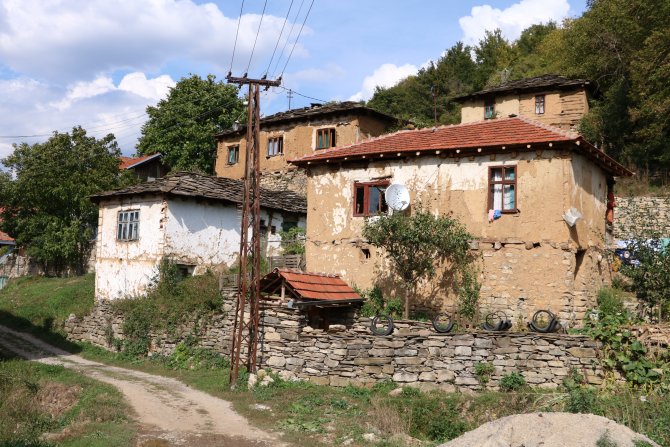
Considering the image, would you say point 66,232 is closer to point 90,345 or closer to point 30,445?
point 90,345

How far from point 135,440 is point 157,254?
12554 millimetres

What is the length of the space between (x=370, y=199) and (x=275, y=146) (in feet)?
49.8

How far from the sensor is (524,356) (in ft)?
49.0

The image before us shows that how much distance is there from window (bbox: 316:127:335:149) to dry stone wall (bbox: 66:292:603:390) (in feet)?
50.6

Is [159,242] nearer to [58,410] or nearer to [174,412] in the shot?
[58,410]

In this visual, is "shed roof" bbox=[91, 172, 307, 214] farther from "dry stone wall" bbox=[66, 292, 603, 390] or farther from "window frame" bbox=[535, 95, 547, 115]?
"window frame" bbox=[535, 95, 547, 115]

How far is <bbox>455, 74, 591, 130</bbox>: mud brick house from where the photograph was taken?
32.1 metres

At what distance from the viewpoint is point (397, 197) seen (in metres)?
19.4

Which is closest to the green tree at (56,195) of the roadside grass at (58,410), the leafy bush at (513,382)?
the roadside grass at (58,410)

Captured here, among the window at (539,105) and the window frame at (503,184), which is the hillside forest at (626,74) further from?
the window frame at (503,184)

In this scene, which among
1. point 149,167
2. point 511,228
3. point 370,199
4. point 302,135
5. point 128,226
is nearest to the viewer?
point 511,228

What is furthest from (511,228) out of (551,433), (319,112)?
(319,112)

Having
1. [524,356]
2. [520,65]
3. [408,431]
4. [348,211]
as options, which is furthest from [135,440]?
[520,65]

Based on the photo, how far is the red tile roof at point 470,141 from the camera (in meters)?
17.9
